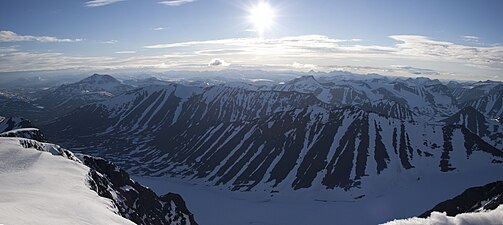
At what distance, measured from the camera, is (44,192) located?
119ft

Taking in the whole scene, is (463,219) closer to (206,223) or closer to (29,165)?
(29,165)

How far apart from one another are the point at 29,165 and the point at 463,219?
5783 centimetres

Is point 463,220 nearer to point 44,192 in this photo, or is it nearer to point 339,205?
point 44,192

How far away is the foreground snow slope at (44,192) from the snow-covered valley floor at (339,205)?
3463 inches

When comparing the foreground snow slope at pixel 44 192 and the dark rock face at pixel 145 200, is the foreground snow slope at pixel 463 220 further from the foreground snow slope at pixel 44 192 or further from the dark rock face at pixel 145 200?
the dark rock face at pixel 145 200

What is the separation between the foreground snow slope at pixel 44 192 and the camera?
79.7 feet

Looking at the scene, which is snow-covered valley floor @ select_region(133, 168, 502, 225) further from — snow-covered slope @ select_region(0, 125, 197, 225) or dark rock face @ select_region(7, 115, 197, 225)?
snow-covered slope @ select_region(0, 125, 197, 225)

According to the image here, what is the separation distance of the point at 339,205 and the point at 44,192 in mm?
122565

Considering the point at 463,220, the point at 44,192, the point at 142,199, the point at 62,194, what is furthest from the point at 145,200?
the point at 463,220

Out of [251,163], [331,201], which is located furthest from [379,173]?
[251,163]

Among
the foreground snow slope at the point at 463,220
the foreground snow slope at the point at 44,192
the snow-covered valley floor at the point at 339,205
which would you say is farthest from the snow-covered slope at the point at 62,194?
the snow-covered valley floor at the point at 339,205

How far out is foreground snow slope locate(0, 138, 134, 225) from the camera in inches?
956

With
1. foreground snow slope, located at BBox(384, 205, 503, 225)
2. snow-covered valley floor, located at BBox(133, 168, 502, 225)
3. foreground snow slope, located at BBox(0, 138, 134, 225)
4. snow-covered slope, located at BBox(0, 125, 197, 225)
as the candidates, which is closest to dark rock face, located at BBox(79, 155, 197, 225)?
snow-covered slope, located at BBox(0, 125, 197, 225)

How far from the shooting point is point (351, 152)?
6772 inches
